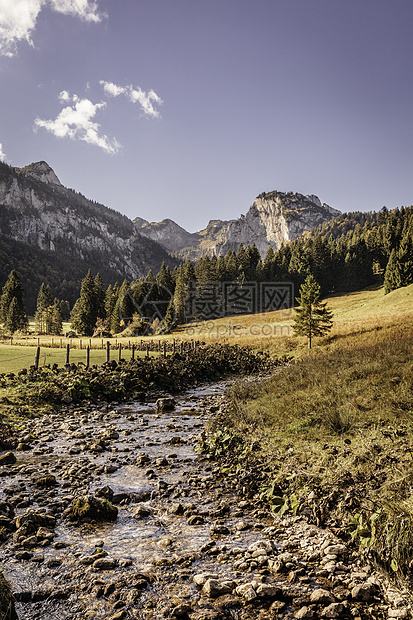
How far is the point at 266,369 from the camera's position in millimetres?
37438

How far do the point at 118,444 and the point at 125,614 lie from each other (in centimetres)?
920

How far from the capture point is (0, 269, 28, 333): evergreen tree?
90.7 m

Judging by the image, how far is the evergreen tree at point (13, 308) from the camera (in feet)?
298


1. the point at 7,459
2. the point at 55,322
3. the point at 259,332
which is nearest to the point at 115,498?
the point at 7,459

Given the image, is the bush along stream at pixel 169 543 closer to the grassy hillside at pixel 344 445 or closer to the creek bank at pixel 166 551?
the creek bank at pixel 166 551

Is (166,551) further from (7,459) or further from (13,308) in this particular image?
(13,308)

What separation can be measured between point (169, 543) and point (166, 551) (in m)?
0.28

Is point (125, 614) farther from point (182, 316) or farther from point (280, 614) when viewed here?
point (182, 316)

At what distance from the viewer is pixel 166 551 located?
6527mm

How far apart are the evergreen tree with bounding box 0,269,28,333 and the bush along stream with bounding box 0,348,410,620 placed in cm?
Result: 8968

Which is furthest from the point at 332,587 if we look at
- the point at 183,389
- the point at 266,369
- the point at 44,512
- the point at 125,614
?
the point at 266,369

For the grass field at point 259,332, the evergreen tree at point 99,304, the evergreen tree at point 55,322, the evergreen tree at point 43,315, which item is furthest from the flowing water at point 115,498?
the evergreen tree at point 43,315

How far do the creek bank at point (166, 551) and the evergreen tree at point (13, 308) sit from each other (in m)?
91.4

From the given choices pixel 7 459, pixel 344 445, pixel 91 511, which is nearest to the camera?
pixel 91 511
